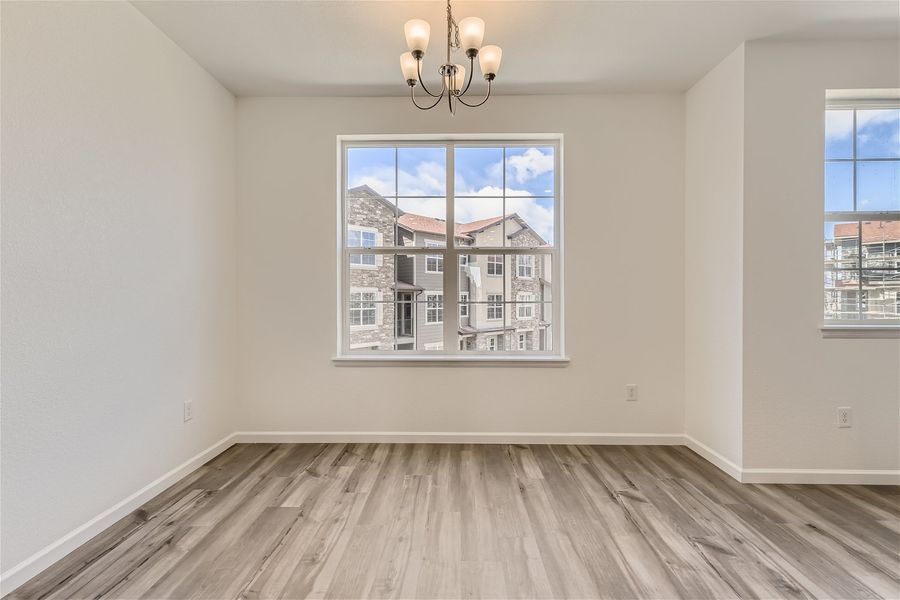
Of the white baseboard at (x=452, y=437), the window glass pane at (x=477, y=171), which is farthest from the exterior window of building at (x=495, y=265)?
the white baseboard at (x=452, y=437)

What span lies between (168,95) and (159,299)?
1210mm

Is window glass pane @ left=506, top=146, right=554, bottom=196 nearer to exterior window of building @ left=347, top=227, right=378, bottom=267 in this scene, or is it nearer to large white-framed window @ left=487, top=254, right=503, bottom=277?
large white-framed window @ left=487, top=254, right=503, bottom=277

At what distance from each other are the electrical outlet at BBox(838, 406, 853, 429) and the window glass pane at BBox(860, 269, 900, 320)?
587 millimetres

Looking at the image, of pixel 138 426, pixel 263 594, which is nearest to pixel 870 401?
pixel 263 594

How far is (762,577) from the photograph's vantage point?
158 cm

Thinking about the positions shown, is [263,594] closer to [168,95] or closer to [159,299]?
[159,299]

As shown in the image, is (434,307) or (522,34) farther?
(434,307)

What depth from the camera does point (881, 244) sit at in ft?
8.07

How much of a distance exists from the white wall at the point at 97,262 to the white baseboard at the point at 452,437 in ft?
1.67

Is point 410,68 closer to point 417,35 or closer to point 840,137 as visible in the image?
point 417,35

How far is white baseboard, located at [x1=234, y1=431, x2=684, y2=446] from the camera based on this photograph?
9.78 ft

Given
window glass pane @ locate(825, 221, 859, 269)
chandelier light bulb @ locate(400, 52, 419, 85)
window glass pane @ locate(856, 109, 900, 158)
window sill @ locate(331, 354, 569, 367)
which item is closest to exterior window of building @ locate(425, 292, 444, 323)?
window sill @ locate(331, 354, 569, 367)

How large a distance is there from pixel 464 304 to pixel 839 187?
2527 mm

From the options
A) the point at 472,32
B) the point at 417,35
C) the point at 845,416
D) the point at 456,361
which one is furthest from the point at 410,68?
the point at 845,416
